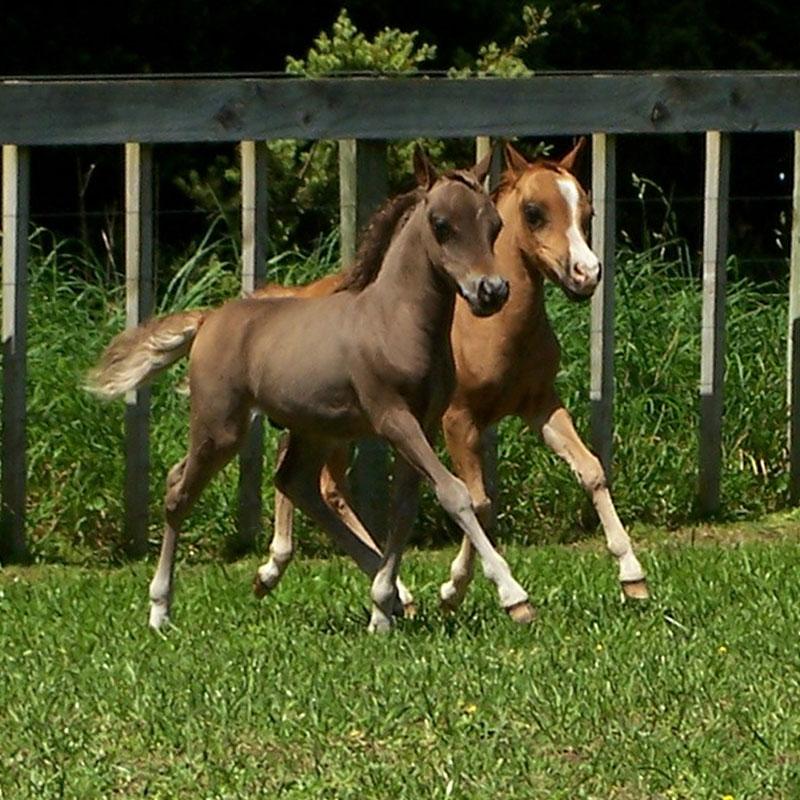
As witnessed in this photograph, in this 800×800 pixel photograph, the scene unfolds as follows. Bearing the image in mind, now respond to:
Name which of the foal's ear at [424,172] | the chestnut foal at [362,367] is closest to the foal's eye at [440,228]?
the chestnut foal at [362,367]

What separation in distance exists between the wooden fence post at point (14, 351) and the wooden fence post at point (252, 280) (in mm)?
1004

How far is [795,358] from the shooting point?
1195cm

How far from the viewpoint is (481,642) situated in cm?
798

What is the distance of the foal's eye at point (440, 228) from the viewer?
8.23m

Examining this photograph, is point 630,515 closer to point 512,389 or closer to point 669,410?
point 669,410

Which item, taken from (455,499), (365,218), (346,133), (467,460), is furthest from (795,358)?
(455,499)

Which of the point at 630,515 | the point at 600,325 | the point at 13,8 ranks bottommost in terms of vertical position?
the point at 630,515

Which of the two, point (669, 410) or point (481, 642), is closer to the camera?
point (481, 642)

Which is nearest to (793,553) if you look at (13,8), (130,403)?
(130,403)

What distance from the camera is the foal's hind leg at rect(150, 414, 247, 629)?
29.1 ft

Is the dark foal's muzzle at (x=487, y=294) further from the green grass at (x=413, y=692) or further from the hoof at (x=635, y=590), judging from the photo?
the hoof at (x=635, y=590)

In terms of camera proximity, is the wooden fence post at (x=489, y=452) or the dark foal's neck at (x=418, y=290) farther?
the wooden fence post at (x=489, y=452)

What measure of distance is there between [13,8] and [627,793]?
9.98 m

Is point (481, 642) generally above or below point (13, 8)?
below
